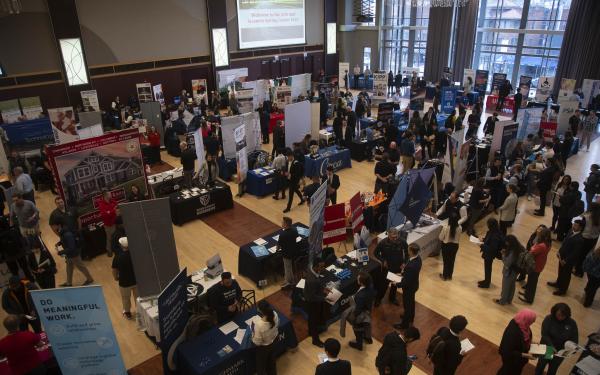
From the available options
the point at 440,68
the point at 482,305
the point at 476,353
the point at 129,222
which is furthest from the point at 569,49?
the point at 129,222

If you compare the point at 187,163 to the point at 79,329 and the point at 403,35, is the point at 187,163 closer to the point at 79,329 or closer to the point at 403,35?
the point at 79,329

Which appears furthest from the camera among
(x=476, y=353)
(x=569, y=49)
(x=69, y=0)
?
(x=569, y=49)

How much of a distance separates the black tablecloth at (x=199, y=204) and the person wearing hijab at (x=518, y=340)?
6950 mm

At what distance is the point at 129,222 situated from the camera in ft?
19.7

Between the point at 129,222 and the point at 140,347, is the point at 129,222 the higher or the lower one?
the higher one

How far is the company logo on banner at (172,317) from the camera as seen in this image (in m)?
4.82

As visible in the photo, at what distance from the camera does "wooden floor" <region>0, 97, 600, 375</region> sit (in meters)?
6.03

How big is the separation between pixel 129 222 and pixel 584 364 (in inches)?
224

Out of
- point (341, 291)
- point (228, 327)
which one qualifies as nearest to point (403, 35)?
point (341, 291)

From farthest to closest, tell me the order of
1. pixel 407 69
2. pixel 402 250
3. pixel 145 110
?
pixel 407 69
pixel 145 110
pixel 402 250

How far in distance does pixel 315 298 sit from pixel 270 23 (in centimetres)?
1970

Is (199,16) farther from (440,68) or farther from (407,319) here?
(407,319)

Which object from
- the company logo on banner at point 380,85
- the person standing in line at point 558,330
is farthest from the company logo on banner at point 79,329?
the company logo on banner at point 380,85

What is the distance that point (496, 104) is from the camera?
63.3ft
